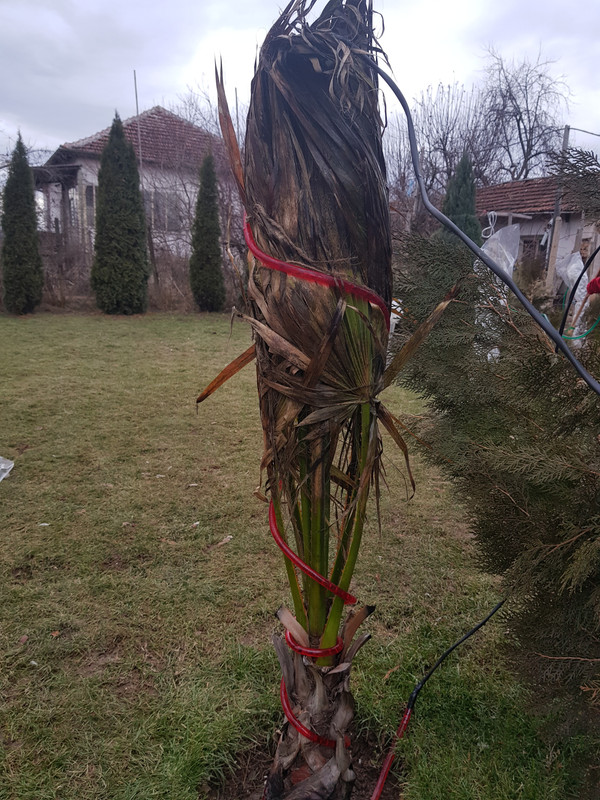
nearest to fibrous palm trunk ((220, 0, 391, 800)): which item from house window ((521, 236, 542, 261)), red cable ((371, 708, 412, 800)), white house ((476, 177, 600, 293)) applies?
red cable ((371, 708, 412, 800))

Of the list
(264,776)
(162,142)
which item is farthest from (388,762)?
(162,142)

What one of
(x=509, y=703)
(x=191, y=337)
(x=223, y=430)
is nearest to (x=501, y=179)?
(x=191, y=337)

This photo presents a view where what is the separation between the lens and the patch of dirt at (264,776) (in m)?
1.65

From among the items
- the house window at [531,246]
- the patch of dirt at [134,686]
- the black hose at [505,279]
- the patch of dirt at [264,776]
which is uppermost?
the house window at [531,246]

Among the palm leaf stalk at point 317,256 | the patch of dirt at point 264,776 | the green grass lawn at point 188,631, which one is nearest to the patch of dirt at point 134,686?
the green grass lawn at point 188,631

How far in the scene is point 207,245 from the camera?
45.7ft

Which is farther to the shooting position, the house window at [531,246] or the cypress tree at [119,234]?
the cypress tree at [119,234]

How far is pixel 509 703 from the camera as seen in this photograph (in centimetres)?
201

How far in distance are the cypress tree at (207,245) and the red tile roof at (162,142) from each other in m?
4.87

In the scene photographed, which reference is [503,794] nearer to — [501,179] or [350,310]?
[350,310]

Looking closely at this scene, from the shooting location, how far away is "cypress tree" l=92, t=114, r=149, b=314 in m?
13.0

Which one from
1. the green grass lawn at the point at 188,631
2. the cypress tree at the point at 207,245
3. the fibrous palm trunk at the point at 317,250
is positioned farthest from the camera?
the cypress tree at the point at 207,245

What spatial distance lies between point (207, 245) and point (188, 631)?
12645 millimetres

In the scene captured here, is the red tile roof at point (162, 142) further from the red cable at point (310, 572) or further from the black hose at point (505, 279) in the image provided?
the red cable at point (310, 572)
